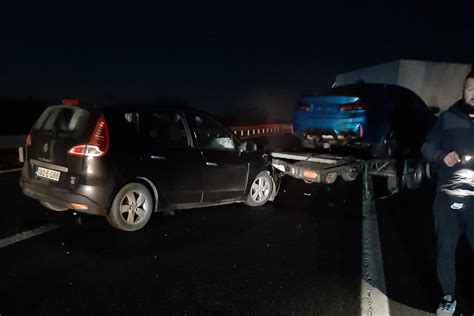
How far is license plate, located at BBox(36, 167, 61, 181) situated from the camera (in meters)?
5.65

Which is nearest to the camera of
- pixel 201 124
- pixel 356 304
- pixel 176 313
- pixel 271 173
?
pixel 176 313

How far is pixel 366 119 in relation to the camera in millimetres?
8617

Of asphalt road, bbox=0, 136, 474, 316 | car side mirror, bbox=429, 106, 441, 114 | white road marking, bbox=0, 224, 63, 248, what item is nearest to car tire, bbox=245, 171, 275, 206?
asphalt road, bbox=0, 136, 474, 316

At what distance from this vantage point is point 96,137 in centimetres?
550

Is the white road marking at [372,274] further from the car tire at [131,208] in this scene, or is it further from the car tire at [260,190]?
the car tire at [131,208]

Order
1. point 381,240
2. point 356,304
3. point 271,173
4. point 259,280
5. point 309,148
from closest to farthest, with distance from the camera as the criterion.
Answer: point 356,304, point 259,280, point 381,240, point 271,173, point 309,148

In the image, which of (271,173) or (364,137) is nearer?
(271,173)

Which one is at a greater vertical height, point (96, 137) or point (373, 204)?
point (96, 137)

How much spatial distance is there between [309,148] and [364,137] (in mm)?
1901

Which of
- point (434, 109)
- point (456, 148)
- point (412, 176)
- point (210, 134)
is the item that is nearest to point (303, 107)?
point (412, 176)

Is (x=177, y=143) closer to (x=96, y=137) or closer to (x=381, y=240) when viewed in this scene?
(x=96, y=137)

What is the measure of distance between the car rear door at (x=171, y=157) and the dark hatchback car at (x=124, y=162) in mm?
12

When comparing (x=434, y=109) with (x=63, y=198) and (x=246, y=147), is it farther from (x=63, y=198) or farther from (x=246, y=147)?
(x=63, y=198)

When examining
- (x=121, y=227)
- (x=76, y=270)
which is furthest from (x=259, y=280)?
(x=121, y=227)
